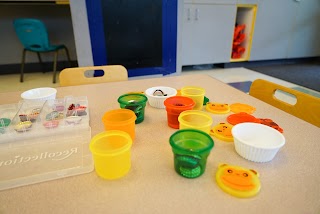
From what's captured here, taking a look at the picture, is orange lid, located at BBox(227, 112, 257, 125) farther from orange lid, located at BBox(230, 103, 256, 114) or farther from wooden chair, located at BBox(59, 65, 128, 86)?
wooden chair, located at BBox(59, 65, 128, 86)

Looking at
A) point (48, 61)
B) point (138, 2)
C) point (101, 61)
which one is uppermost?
point (138, 2)

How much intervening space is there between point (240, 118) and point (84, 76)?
65 centimetres

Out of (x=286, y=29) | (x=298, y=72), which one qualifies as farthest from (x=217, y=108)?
(x=286, y=29)

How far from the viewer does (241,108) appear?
55cm

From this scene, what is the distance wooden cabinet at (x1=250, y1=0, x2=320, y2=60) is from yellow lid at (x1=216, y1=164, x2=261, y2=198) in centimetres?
285

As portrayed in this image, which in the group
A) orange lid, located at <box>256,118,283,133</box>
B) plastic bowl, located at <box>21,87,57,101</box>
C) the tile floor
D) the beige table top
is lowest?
the tile floor

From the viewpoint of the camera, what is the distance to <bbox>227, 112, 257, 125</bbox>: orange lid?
479 mm

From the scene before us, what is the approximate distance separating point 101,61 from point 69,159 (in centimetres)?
124

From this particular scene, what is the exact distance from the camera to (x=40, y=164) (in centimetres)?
36

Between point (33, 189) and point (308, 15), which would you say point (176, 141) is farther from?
point (308, 15)

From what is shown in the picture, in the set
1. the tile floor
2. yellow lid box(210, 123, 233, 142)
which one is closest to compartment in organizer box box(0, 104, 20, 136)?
yellow lid box(210, 123, 233, 142)

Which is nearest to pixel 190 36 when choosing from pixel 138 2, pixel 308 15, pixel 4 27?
pixel 138 2

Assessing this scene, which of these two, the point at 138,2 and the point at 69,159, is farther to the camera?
the point at 138,2

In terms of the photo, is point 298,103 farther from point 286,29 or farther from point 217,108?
point 286,29
